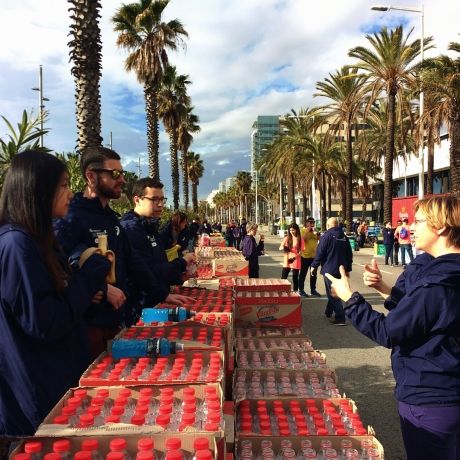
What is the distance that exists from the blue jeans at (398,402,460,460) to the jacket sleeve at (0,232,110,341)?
1.84 m

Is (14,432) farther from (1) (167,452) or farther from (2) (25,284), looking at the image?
(1) (167,452)

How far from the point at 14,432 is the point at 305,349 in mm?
2409

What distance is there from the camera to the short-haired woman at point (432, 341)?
2.22 metres

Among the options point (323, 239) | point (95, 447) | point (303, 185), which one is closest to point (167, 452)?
point (95, 447)

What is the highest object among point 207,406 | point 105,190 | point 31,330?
point 105,190

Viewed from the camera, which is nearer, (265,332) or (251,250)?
(265,332)

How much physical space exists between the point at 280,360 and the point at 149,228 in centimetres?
191

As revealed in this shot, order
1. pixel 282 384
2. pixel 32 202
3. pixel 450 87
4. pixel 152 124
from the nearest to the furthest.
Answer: pixel 32 202, pixel 282 384, pixel 450 87, pixel 152 124

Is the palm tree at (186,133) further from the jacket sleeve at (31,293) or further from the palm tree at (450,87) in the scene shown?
the jacket sleeve at (31,293)

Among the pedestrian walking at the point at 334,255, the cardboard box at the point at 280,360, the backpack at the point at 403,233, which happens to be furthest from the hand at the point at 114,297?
the backpack at the point at 403,233

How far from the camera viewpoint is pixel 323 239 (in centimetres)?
912

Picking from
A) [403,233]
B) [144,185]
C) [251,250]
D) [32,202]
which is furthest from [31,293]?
[403,233]

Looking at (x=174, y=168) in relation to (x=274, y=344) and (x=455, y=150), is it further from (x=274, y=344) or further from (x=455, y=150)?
(x=274, y=344)

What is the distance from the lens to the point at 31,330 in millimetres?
1959
